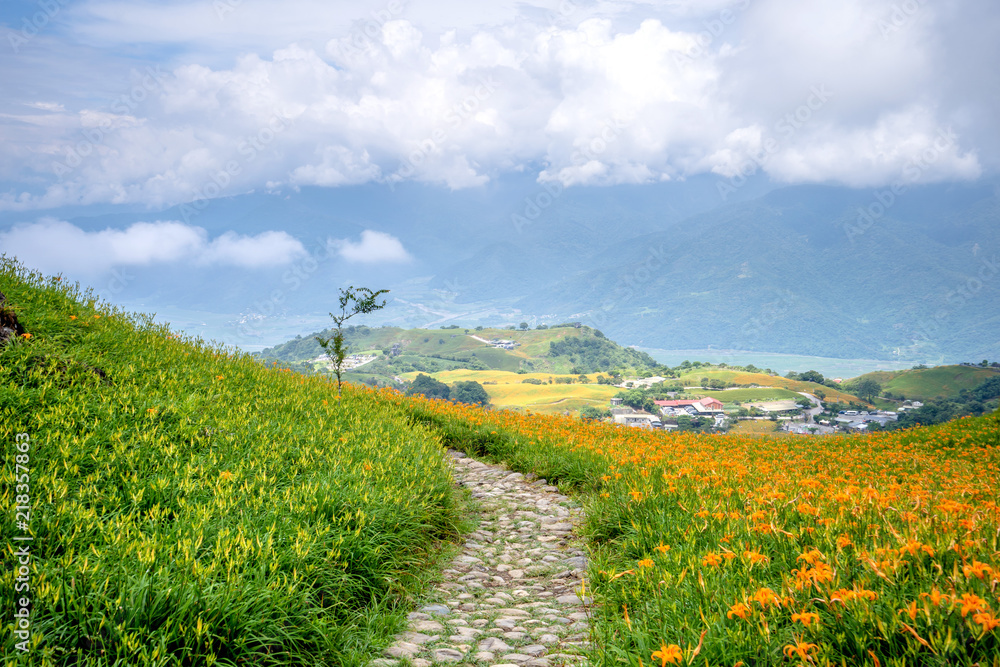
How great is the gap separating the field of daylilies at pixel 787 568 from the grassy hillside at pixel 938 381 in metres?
77.9

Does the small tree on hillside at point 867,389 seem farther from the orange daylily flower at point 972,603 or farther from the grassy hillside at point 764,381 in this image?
the orange daylily flower at point 972,603

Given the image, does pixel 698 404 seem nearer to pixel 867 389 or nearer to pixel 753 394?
pixel 753 394

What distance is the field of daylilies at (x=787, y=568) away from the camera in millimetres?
2834

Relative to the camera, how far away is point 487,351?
160 metres

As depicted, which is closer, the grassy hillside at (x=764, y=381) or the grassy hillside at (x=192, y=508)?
the grassy hillside at (x=192, y=508)

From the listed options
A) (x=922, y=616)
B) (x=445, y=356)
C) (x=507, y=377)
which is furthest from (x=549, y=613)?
(x=445, y=356)

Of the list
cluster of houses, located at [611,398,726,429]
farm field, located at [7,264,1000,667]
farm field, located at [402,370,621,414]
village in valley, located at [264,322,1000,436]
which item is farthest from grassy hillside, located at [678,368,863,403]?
farm field, located at [7,264,1000,667]

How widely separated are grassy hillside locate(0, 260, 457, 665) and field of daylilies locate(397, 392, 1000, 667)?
6.93 feet

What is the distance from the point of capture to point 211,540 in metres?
4.29

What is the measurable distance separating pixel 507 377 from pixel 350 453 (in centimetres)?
11812

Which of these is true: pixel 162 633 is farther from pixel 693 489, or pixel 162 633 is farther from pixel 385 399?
pixel 385 399

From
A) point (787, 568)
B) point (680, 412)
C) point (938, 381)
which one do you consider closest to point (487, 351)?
point (680, 412)

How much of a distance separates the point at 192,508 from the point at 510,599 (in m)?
3.05

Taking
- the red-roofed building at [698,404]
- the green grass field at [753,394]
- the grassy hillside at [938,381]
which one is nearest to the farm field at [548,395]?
the red-roofed building at [698,404]
